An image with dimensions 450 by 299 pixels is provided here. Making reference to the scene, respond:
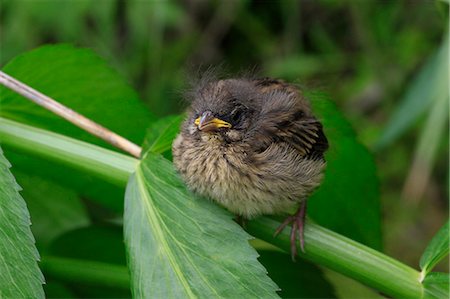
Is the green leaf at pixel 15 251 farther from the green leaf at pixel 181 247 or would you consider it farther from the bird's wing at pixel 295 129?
the bird's wing at pixel 295 129

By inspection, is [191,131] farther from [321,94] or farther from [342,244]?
[342,244]

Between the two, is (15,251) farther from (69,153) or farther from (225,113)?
(225,113)

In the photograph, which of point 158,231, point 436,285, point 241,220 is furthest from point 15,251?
point 436,285

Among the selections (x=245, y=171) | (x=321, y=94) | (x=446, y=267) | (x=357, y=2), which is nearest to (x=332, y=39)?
(x=357, y=2)

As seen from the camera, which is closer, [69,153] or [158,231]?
[158,231]

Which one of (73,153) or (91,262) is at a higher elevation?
(73,153)

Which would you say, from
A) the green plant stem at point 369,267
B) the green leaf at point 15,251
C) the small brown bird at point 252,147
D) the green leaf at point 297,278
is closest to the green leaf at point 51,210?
the small brown bird at point 252,147

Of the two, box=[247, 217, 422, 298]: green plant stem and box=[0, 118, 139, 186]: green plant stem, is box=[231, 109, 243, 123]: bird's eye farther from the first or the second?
box=[247, 217, 422, 298]: green plant stem
